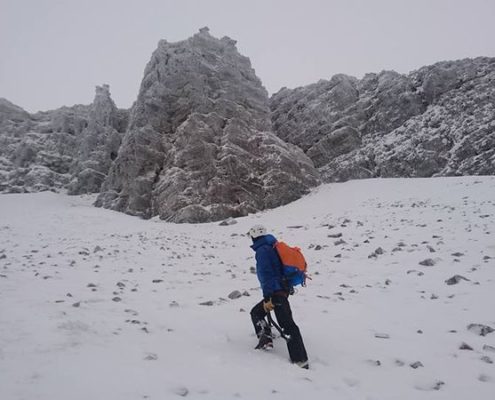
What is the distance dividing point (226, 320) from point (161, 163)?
3671cm

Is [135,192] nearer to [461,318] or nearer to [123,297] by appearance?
[123,297]

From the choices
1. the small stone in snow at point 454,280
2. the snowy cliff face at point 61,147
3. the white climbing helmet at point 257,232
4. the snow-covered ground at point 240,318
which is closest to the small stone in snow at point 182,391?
the snow-covered ground at point 240,318

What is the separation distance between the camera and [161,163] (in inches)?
1720

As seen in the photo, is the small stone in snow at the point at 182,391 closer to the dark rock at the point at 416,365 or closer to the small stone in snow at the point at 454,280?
the dark rock at the point at 416,365

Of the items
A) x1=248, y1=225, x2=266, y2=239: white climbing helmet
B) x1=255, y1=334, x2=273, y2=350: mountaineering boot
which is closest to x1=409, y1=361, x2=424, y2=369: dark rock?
x1=255, y1=334, x2=273, y2=350: mountaineering boot

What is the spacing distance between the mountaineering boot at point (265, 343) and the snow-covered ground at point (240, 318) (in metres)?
0.18

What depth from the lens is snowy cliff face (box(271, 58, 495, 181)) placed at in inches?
1641

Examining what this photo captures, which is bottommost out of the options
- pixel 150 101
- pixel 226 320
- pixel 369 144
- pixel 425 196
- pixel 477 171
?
pixel 226 320

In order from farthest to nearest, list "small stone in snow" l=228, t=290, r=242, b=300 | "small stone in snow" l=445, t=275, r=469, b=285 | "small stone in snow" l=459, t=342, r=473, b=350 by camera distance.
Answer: "small stone in snow" l=228, t=290, r=242, b=300, "small stone in snow" l=445, t=275, r=469, b=285, "small stone in snow" l=459, t=342, r=473, b=350

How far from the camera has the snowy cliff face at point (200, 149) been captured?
38031 millimetres

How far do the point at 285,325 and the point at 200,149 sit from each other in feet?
117

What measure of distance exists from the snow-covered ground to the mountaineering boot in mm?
176

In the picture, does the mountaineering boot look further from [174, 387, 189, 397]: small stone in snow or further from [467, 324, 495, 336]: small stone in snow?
[467, 324, 495, 336]: small stone in snow

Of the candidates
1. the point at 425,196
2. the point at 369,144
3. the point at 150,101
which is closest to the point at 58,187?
the point at 150,101
